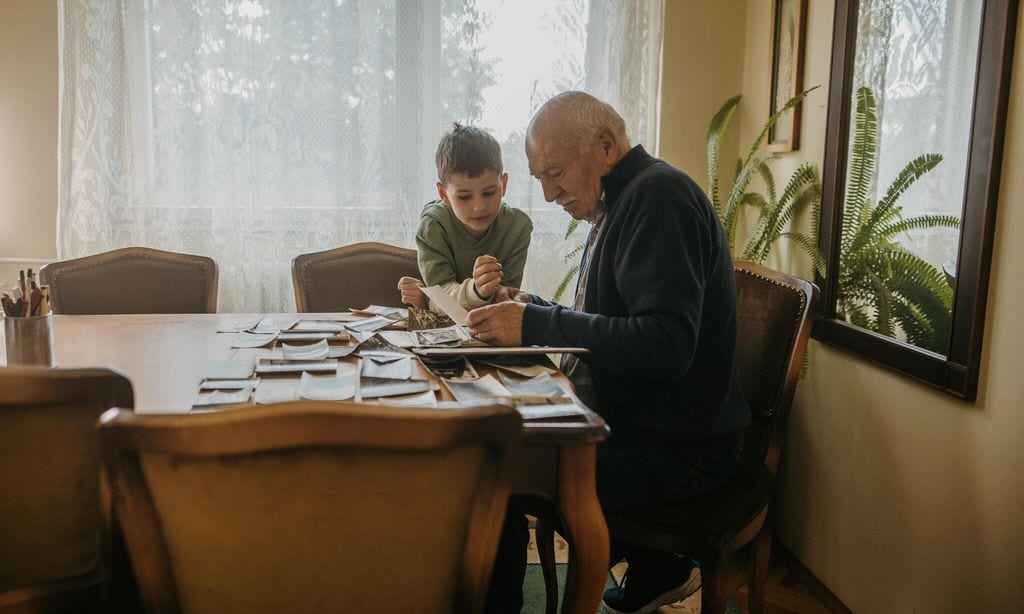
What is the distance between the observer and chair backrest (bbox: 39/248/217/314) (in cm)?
235

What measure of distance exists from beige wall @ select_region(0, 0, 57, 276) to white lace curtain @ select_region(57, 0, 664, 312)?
143 mm

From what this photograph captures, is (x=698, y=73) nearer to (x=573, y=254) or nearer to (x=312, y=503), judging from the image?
(x=573, y=254)

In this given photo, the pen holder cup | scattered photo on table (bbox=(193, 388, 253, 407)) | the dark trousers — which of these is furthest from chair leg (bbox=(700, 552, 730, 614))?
the pen holder cup

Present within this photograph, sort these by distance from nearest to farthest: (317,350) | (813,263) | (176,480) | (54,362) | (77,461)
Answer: (176,480) < (77,461) < (54,362) < (317,350) < (813,263)

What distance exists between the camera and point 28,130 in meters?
2.94

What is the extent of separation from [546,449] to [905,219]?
1.18m

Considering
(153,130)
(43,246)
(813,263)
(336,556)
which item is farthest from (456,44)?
(336,556)

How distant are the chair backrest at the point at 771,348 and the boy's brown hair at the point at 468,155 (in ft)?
2.47

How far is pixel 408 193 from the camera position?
3.01 meters

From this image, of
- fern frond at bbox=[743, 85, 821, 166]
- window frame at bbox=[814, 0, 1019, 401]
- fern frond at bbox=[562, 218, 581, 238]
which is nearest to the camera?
window frame at bbox=[814, 0, 1019, 401]

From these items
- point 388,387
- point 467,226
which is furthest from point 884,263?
point 388,387

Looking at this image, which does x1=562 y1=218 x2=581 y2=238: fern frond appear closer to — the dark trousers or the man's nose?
the man's nose

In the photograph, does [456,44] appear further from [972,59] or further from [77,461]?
[77,461]

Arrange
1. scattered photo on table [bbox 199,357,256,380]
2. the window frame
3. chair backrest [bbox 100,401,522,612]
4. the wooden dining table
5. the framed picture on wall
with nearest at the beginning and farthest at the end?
chair backrest [bbox 100,401,522,612]
the wooden dining table
scattered photo on table [bbox 199,357,256,380]
the window frame
the framed picture on wall
